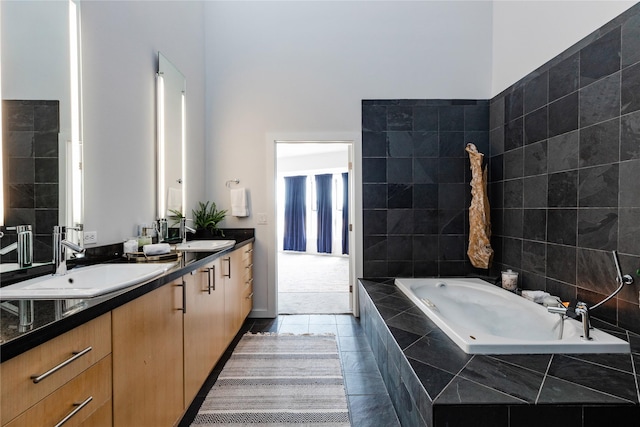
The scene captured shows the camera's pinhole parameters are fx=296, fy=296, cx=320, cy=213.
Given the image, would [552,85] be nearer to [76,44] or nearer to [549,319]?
[549,319]

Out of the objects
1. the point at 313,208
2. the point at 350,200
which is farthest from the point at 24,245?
the point at 313,208

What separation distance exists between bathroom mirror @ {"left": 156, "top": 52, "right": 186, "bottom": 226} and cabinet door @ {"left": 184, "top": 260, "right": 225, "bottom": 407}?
83cm

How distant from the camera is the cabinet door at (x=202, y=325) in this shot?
158 centimetres

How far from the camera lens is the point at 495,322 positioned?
2.26 meters

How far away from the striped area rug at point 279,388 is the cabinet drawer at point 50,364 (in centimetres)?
103

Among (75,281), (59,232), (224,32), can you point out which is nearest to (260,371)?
(75,281)

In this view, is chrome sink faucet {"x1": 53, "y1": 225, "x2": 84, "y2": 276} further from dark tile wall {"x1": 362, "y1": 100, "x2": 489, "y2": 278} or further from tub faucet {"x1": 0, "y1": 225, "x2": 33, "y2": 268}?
dark tile wall {"x1": 362, "y1": 100, "x2": 489, "y2": 278}

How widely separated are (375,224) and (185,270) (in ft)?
6.85

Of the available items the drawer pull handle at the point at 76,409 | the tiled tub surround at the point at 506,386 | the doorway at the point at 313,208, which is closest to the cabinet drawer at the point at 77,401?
the drawer pull handle at the point at 76,409

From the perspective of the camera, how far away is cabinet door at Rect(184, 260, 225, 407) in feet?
5.18

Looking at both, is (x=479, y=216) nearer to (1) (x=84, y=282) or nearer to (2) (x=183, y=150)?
(2) (x=183, y=150)

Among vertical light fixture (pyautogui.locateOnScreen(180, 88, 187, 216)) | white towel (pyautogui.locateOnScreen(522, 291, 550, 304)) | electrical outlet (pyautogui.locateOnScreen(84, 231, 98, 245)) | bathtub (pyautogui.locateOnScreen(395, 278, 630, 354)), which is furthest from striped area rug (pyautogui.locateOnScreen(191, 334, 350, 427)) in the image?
white towel (pyautogui.locateOnScreen(522, 291, 550, 304))

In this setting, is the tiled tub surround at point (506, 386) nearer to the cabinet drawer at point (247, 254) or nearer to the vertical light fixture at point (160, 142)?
the cabinet drawer at point (247, 254)

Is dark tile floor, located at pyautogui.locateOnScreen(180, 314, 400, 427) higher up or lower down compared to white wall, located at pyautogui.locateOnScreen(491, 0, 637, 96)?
lower down
